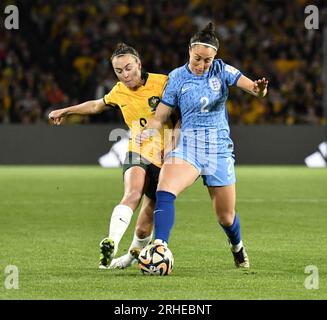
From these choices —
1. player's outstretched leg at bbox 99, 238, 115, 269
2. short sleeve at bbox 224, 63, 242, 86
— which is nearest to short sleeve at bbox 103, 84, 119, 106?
short sleeve at bbox 224, 63, 242, 86

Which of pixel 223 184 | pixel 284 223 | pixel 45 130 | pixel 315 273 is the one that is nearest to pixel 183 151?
pixel 223 184

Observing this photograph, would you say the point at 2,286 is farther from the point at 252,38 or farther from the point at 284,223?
the point at 252,38

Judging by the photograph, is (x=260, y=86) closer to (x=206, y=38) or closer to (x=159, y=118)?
(x=206, y=38)

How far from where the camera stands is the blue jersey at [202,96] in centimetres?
802

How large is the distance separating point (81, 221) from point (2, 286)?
538 cm

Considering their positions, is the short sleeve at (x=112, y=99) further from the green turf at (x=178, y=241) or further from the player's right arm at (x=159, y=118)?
the green turf at (x=178, y=241)

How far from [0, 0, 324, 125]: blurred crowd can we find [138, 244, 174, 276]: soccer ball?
54.7ft

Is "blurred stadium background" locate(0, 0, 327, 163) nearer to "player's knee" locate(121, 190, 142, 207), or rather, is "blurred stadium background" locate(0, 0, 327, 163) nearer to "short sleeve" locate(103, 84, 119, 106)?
"short sleeve" locate(103, 84, 119, 106)

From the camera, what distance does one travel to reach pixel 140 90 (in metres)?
8.45

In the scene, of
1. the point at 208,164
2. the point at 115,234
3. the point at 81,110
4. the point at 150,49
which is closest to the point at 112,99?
the point at 81,110

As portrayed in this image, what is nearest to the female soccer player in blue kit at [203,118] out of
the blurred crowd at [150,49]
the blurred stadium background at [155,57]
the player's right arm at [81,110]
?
the player's right arm at [81,110]

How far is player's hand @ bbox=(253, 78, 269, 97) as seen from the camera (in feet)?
25.4

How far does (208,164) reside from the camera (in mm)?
8078

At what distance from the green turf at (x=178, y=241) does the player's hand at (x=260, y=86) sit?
4.68ft
